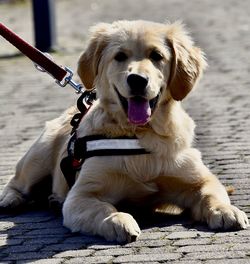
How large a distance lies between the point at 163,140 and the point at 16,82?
6.94m

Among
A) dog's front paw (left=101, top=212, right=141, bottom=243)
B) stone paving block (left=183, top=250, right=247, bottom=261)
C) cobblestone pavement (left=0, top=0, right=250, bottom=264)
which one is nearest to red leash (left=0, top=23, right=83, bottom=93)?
cobblestone pavement (left=0, top=0, right=250, bottom=264)

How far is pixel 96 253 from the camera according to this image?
5.32 m

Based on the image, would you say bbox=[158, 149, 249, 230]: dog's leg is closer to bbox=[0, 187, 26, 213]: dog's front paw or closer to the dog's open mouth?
the dog's open mouth

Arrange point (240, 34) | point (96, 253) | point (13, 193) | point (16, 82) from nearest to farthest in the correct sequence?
1. point (96, 253)
2. point (13, 193)
3. point (16, 82)
4. point (240, 34)

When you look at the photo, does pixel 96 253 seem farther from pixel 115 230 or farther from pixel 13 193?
pixel 13 193

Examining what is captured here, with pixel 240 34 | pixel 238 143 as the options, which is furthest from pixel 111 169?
pixel 240 34

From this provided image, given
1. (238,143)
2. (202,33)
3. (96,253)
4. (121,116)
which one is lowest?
(202,33)

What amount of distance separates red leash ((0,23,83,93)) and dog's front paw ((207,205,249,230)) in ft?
5.65

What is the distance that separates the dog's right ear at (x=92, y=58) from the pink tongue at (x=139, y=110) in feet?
1.66

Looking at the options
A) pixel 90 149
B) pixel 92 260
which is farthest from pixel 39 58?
pixel 92 260

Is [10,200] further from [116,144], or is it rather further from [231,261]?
Result: [231,261]

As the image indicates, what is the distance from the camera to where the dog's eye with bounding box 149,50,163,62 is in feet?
20.3

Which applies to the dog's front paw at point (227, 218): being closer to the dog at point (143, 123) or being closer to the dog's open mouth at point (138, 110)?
the dog at point (143, 123)

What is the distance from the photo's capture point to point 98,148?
6.15m
